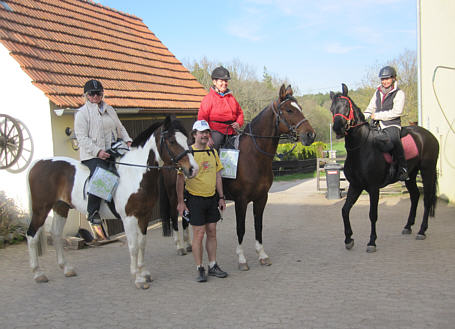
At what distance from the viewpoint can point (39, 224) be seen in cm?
579

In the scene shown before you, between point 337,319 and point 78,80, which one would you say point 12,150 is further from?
point 337,319

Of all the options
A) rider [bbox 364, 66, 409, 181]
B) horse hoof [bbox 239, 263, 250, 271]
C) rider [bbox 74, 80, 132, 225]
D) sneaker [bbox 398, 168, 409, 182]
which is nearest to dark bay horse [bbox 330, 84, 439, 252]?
sneaker [bbox 398, 168, 409, 182]

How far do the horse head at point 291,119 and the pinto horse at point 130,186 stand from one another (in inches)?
62.9

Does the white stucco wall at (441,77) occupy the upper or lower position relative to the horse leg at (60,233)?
upper

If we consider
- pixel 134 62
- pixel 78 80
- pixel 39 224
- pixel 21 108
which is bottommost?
pixel 39 224

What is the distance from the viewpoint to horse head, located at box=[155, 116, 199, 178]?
15.5 feet

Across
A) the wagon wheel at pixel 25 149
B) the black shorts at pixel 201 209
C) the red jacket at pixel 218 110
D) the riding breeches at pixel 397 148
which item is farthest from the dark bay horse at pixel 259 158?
the wagon wheel at pixel 25 149

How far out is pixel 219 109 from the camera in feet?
20.5

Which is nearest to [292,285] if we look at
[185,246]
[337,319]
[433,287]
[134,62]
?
[337,319]

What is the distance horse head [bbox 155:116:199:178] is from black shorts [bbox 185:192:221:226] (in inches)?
24.3

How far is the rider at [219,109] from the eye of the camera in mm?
6266

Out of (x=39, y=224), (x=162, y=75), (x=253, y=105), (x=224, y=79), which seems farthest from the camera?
(x=253, y=105)

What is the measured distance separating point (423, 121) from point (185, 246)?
8616 mm

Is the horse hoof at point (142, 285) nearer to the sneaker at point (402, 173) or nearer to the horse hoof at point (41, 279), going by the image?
the horse hoof at point (41, 279)
